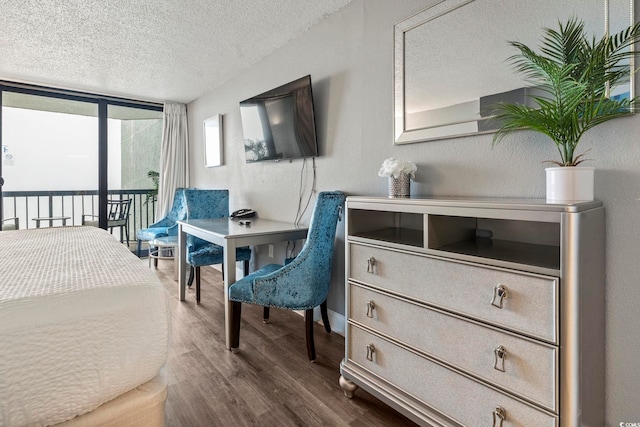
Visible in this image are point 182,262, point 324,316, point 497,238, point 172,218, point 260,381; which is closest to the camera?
point 497,238

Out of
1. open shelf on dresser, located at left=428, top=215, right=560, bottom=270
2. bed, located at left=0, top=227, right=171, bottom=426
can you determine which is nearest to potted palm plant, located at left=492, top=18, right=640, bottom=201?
open shelf on dresser, located at left=428, top=215, right=560, bottom=270

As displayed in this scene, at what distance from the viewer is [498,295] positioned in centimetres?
115

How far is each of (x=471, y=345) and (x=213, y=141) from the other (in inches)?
150

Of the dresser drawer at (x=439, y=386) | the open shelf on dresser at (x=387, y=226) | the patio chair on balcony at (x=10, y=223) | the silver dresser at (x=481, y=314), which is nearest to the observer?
the silver dresser at (x=481, y=314)

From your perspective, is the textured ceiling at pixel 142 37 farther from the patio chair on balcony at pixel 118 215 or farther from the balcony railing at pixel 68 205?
the patio chair on balcony at pixel 118 215

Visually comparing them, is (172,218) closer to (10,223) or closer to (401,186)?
(10,223)

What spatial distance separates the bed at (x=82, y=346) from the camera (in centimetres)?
84

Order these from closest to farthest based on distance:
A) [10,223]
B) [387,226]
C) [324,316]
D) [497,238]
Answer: [497,238] → [387,226] → [324,316] → [10,223]

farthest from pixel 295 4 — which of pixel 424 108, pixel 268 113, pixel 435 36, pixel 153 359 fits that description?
pixel 153 359

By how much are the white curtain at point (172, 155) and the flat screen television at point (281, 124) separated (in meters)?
2.08

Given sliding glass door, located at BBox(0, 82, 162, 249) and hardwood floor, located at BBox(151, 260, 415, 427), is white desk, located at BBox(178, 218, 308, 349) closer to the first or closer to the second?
hardwood floor, located at BBox(151, 260, 415, 427)

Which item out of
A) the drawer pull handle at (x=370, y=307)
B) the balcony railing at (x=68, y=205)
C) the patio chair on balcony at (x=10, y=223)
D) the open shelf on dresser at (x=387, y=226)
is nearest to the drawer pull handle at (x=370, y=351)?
the drawer pull handle at (x=370, y=307)

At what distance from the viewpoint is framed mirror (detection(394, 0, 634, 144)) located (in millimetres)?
1342

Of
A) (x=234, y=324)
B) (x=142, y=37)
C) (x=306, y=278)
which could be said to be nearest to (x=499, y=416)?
(x=306, y=278)
